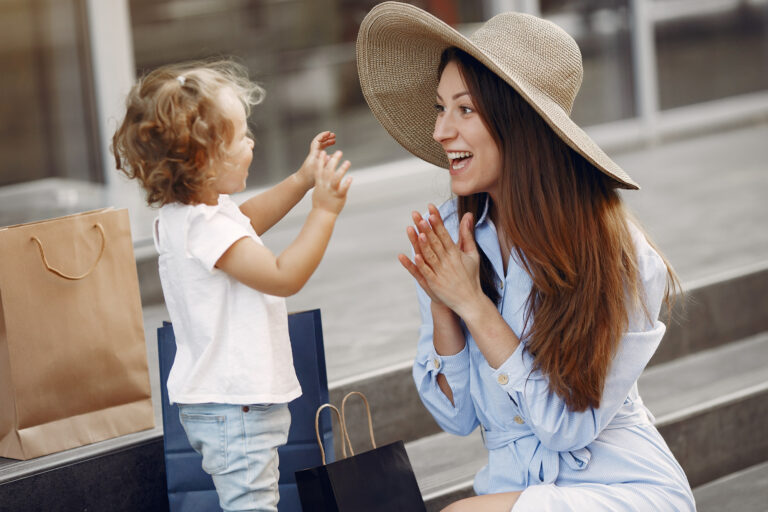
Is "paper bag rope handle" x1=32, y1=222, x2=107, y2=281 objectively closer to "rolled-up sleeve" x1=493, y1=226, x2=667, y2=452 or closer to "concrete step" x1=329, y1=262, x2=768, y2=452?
"concrete step" x1=329, y1=262, x2=768, y2=452

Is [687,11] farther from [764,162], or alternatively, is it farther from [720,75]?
[764,162]

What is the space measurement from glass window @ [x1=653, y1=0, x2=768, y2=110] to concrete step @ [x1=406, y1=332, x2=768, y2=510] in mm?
4521

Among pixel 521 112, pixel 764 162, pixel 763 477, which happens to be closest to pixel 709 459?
pixel 763 477

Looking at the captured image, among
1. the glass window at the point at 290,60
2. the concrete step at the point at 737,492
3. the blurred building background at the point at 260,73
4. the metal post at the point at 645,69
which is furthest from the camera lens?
the metal post at the point at 645,69

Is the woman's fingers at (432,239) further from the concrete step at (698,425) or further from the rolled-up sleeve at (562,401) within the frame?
the concrete step at (698,425)

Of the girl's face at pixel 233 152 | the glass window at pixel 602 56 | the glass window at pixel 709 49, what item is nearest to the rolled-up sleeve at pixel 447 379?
the girl's face at pixel 233 152

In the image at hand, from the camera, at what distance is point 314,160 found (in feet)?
6.29

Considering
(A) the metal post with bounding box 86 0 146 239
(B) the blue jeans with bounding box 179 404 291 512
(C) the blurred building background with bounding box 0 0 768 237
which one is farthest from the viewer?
(C) the blurred building background with bounding box 0 0 768 237

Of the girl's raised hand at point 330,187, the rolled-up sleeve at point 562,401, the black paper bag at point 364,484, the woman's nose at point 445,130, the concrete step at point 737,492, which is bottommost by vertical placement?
the concrete step at point 737,492

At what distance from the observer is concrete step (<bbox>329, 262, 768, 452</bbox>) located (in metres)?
2.90

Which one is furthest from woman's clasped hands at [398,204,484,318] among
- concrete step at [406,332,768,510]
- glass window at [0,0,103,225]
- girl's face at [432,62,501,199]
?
glass window at [0,0,103,225]

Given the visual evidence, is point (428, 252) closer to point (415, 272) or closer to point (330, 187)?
point (415, 272)

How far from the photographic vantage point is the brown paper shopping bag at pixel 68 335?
Answer: 220cm

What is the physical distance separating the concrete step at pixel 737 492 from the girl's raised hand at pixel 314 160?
1.66m
